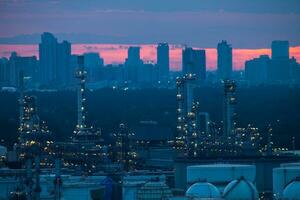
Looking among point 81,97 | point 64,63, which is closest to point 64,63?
point 64,63

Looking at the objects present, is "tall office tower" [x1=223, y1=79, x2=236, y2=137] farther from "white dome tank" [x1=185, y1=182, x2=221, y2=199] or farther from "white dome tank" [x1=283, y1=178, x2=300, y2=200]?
"white dome tank" [x1=283, y1=178, x2=300, y2=200]

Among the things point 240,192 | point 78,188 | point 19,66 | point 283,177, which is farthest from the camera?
point 19,66

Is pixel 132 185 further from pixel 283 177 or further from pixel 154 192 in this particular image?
pixel 283 177

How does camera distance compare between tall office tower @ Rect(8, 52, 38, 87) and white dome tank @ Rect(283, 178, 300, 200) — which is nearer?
white dome tank @ Rect(283, 178, 300, 200)

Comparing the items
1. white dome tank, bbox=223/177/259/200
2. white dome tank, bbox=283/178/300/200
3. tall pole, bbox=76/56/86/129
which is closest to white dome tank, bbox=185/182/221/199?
white dome tank, bbox=223/177/259/200

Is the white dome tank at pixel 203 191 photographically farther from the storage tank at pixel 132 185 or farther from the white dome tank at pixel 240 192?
the storage tank at pixel 132 185

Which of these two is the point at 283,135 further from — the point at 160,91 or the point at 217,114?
the point at 160,91

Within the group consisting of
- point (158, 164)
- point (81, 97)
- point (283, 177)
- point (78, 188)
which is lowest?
point (78, 188)
